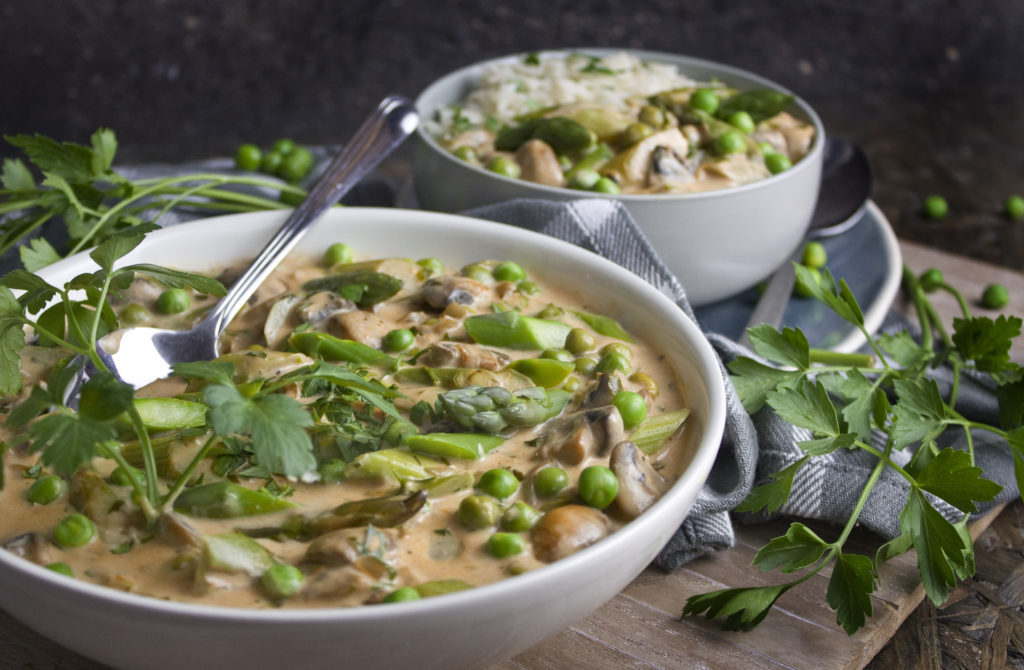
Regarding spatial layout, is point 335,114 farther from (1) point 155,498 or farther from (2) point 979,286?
(1) point 155,498

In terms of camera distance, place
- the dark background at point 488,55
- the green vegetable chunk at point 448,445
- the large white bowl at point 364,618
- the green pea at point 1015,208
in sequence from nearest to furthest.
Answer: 1. the large white bowl at point 364,618
2. the green vegetable chunk at point 448,445
3. the green pea at point 1015,208
4. the dark background at point 488,55

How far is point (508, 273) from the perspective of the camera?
2.65 metres

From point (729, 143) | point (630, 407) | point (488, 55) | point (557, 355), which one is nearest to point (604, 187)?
point (729, 143)

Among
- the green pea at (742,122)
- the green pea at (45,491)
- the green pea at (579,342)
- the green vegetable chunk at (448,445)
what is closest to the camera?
the green pea at (45,491)

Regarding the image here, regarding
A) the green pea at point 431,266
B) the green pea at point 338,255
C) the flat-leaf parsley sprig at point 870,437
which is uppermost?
the green pea at point 338,255

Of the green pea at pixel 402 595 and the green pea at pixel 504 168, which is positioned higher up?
the green pea at pixel 402 595

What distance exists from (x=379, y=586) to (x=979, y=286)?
2.86 meters

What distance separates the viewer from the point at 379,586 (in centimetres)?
170

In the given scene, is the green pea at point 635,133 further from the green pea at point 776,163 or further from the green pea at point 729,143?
the green pea at point 776,163

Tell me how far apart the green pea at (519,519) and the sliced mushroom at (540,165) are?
1.48m

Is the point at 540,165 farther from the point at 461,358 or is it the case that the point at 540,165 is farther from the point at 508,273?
the point at 461,358

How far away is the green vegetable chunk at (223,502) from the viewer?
184cm

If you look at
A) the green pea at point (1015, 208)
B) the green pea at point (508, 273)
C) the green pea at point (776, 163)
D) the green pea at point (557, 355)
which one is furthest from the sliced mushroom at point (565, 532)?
the green pea at point (1015, 208)

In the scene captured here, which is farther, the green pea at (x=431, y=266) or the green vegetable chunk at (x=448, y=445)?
the green pea at (x=431, y=266)
